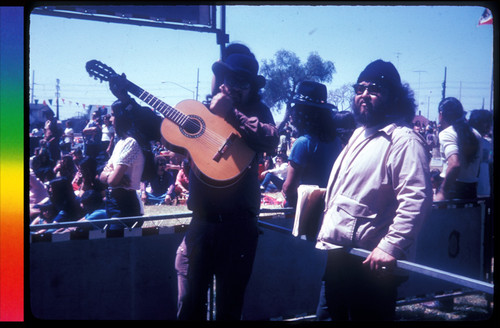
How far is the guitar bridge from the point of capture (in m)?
2.31

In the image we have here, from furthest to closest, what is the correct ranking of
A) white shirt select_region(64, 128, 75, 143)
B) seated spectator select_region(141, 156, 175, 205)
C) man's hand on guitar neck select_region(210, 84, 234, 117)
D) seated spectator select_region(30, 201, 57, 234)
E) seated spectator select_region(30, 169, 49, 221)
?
1. white shirt select_region(64, 128, 75, 143)
2. seated spectator select_region(141, 156, 175, 205)
3. seated spectator select_region(30, 169, 49, 221)
4. seated spectator select_region(30, 201, 57, 234)
5. man's hand on guitar neck select_region(210, 84, 234, 117)

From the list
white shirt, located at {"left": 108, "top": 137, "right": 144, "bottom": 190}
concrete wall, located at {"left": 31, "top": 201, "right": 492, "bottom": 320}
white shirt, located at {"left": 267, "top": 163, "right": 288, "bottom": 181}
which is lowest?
concrete wall, located at {"left": 31, "top": 201, "right": 492, "bottom": 320}

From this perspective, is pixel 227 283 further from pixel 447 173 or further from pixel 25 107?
pixel 447 173

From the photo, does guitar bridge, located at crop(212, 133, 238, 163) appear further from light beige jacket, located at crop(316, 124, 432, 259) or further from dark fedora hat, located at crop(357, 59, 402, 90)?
dark fedora hat, located at crop(357, 59, 402, 90)

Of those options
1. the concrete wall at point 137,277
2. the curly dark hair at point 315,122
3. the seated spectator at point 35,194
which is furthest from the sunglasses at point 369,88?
the seated spectator at point 35,194

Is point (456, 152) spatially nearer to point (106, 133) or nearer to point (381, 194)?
point (381, 194)

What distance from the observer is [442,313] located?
12.1 feet

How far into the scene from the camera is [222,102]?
2350mm

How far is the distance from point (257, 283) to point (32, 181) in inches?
108

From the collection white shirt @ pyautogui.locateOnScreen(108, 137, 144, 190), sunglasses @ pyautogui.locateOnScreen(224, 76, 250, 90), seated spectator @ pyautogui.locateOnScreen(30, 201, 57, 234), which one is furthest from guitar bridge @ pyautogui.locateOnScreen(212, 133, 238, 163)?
seated spectator @ pyautogui.locateOnScreen(30, 201, 57, 234)

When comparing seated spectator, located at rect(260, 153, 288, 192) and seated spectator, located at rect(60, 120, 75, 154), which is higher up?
seated spectator, located at rect(60, 120, 75, 154)

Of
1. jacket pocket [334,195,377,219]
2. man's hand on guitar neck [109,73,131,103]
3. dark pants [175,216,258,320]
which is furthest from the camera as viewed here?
man's hand on guitar neck [109,73,131,103]

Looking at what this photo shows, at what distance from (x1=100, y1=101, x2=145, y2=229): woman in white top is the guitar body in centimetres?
73

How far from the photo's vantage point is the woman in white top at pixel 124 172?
301 cm
